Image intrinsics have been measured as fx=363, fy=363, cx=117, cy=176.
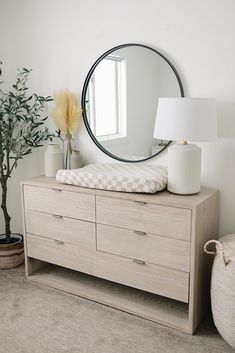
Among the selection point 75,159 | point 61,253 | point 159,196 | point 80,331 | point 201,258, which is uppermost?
point 75,159

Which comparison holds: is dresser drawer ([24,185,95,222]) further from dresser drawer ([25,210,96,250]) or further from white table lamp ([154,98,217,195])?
white table lamp ([154,98,217,195])

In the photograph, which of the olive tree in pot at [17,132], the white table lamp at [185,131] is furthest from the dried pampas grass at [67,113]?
the white table lamp at [185,131]

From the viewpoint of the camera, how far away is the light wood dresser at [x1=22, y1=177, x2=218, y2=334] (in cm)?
200

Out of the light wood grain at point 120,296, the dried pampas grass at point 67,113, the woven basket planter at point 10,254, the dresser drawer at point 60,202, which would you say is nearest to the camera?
the light wood grain at point 120,296

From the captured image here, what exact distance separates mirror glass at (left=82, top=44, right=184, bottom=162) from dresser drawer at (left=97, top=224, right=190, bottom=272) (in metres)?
0.56

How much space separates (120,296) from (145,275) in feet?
1.15

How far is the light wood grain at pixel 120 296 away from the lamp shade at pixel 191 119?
1068 mm

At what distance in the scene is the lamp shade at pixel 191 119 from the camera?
1897 mm

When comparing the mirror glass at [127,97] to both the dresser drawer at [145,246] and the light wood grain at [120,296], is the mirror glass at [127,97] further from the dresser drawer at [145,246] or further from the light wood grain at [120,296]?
the light wood grain at [120,296]

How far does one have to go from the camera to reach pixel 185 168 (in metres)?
2.04

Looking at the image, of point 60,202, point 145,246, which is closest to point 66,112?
point 60,202

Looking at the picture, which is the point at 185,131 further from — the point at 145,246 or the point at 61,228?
the point at 61,228

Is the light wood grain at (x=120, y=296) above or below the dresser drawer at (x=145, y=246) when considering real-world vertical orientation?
below

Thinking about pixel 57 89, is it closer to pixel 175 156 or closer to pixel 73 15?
pixel 73 15
